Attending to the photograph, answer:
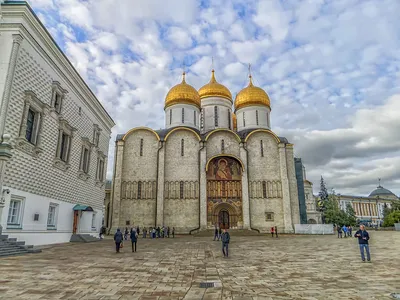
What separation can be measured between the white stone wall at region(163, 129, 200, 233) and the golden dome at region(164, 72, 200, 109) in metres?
4.47

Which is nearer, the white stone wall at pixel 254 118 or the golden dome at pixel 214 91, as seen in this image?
the white stone wall at pixel 254 118

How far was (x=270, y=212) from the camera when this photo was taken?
1130 inches

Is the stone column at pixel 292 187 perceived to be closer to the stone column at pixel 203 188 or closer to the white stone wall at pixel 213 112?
the white stone wall at pixel 213 112

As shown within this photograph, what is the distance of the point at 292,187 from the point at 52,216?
23070 millimetres

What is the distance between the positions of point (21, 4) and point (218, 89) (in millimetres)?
26536

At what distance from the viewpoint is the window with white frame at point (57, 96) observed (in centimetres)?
1471

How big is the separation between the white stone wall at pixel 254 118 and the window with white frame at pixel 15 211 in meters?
26.0

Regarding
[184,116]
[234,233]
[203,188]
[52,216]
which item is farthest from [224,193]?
[52,216]

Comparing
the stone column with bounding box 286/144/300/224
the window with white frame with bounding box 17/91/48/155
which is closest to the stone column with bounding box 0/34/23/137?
the window with white frame with bounding box 17/91/48/155

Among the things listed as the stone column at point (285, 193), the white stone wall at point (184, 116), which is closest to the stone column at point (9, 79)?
the white stone wall at point (184, 116)

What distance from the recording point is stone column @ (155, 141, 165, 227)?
2736 cm

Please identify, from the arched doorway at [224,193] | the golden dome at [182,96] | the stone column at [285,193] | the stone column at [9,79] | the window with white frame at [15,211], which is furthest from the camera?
the golden dome at [182,96]

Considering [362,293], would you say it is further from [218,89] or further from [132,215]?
[218,89]

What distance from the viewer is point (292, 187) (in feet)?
97.5
